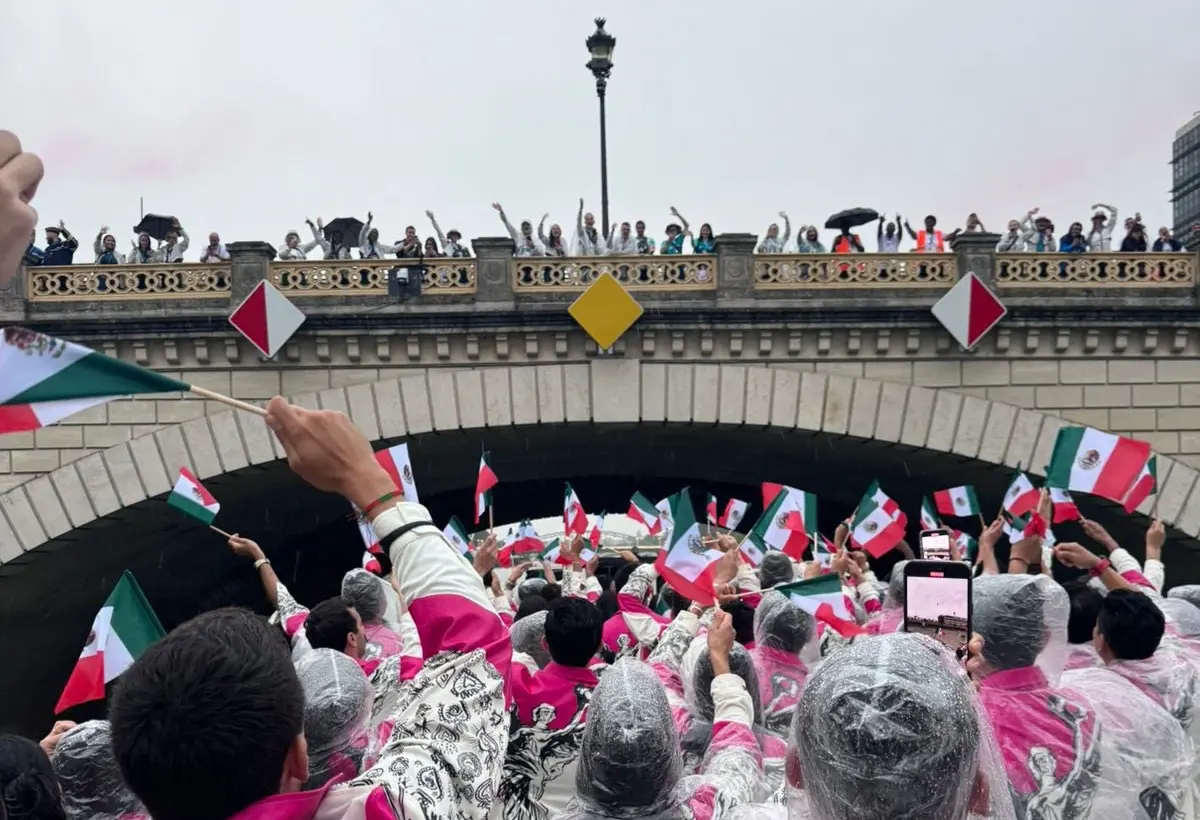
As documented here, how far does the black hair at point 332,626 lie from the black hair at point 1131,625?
325 cm

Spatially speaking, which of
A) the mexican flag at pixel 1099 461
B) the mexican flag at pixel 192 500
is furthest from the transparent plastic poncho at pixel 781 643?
the mexican flag at pixel 192 500

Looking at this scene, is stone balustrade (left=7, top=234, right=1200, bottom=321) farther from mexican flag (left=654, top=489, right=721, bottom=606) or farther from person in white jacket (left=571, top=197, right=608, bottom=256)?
mexican flag (left=654, top=489, right=721, bottom=606)

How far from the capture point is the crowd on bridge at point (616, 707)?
258 centimetres

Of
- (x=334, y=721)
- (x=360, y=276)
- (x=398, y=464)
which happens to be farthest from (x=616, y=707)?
(x=360, y=276)

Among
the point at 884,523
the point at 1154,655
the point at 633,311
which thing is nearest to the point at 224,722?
the point at 1154,655

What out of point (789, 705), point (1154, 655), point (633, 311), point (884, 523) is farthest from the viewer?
point (633, 311)

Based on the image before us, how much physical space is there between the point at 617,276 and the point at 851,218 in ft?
14.2

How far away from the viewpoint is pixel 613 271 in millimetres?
23172

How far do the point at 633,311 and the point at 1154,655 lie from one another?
56.7ft

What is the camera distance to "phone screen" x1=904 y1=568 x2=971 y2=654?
387 cm

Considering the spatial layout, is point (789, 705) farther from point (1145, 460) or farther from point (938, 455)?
point (938, 455)

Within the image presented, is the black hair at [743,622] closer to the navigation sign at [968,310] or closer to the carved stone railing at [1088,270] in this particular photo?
the navigation sign at [968,310]

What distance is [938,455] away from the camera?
23.5 meters

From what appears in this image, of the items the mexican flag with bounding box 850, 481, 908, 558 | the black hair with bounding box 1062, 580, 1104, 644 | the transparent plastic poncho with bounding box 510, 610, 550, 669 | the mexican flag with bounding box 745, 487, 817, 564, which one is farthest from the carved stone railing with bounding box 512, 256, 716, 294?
the black hair with bounding box 1062, 580, 1104, 644
